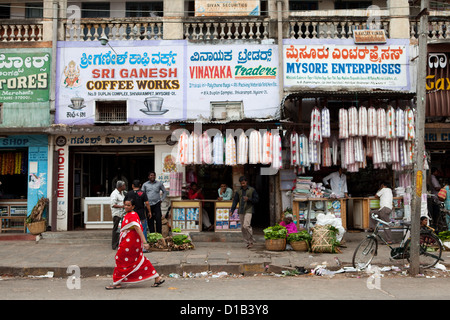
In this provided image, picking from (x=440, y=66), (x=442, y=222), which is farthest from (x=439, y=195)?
(x=440, y=66)

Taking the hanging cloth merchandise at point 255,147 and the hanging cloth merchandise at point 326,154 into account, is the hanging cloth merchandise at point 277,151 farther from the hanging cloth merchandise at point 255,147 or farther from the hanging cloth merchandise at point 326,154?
the hanging cloth merchandise at point 326,154

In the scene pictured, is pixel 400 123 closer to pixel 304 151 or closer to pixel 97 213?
pixel 304 151

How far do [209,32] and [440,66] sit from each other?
6.92 metres

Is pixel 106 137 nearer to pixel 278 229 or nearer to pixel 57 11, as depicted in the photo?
pixel 57 11

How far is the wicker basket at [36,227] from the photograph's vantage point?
38.3 ft

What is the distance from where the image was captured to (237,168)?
12.3 metres

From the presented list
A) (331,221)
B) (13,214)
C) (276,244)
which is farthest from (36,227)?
(331,221)

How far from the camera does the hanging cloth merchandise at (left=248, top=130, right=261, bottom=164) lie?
36.4ft

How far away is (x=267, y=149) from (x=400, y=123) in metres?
3.58

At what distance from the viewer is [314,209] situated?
11648 millimetres

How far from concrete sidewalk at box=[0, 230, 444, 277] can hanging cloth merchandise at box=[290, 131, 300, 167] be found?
238 centimetres

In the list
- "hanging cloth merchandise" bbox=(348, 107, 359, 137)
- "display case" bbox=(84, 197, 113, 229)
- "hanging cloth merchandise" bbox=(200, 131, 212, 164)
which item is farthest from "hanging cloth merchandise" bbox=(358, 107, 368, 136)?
"display case" bbox=(84, 197, 113, 229)

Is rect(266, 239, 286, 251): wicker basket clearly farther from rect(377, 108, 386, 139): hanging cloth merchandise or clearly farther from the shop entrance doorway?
the shop entrance doorway

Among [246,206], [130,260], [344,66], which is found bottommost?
[130,260]
